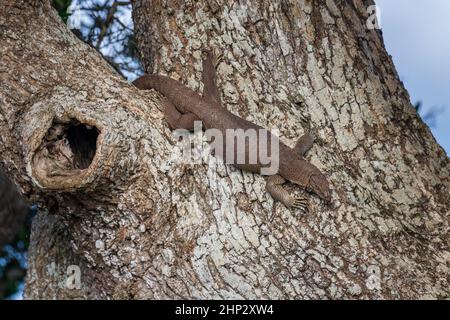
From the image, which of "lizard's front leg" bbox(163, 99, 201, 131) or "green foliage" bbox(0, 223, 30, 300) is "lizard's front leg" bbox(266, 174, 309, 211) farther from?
Result: "green foliage" bbox(0, 223, 30, 300)

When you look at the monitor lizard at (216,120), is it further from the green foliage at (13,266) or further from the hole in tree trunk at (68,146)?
the green foliage at (13,266)

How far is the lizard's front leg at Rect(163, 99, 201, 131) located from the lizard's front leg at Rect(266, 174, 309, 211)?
675 millimetres

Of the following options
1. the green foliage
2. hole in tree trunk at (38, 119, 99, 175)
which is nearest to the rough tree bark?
hole in tree trunk at (38, 119, 99, 175)

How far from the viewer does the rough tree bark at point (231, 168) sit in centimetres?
399

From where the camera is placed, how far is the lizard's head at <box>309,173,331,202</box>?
4250 millimetres

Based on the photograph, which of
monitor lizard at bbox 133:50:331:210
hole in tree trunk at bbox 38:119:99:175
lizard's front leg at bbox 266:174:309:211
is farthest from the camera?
monitor lizard at bbox 133:50:331:210

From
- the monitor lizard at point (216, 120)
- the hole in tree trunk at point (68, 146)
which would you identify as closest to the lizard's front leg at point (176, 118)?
the monitor lizard at point (216, 120)

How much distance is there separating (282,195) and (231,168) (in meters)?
0.40

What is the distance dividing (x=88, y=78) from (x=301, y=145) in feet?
4.93

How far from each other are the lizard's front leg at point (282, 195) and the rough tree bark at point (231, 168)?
0.06 meters

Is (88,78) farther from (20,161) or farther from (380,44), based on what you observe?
(380,44)

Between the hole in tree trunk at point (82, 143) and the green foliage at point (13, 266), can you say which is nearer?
the hole in tree trunk at point (82, 143)

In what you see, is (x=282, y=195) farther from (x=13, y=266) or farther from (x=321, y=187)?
(x=13, y=266)

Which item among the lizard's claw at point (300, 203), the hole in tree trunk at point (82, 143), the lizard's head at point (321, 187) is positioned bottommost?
the lizard's claw at point (300, 203)
